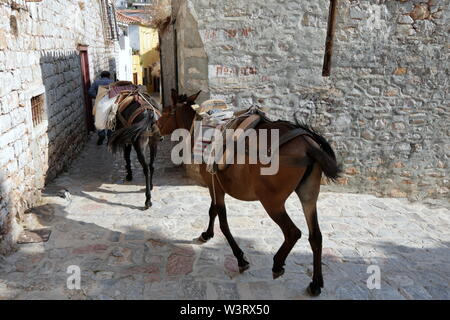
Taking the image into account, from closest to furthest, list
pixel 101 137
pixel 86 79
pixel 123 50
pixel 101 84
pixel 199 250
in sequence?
pixel 199 250, pixel 101 84, pixel 101 137, pixel 86 79, pixel 123 50

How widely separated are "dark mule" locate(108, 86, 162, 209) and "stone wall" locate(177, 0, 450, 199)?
864 mm

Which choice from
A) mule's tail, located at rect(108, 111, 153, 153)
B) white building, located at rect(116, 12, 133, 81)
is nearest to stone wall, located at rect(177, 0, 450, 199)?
mule's tail, located at rect(108, 111, 153, 153)

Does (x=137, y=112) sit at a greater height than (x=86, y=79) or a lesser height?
lesser

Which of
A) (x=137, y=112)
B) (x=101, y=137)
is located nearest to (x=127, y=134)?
(x=137, y=112)

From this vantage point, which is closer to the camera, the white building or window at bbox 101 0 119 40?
window at bbox 101 0 119 40

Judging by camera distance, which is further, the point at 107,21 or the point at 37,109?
the point at 107,21

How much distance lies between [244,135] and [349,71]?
3571 mm

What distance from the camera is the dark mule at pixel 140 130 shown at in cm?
528

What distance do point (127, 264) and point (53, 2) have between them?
17.3ft

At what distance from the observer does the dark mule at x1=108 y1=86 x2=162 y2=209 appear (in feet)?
17.3

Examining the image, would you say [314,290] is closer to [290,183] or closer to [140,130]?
[290,183]

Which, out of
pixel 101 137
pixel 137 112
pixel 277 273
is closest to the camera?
pixel 277 273

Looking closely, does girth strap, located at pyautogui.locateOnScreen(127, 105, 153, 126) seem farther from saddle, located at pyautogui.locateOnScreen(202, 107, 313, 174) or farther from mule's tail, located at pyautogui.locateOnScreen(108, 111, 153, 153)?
saddle, located at pyautogui.locateOnScreen(202, 107, 313, 174)

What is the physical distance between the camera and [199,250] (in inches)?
158
